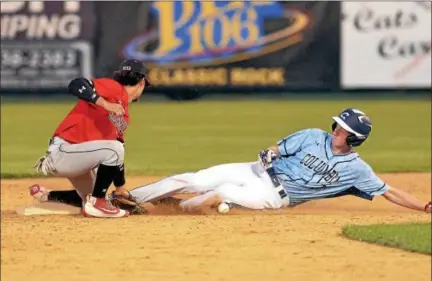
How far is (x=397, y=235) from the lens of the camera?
7.94 m

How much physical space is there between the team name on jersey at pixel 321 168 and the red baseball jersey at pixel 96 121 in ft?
5.32

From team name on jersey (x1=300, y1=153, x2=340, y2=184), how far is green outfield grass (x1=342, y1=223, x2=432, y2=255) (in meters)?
1.21

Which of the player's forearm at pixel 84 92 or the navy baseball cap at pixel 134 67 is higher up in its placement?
the navy baseball cap at pixel 134 67

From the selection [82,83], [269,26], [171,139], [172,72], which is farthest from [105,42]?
[82,83]

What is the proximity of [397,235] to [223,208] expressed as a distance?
7.45ft

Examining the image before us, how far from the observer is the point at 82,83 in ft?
28.9

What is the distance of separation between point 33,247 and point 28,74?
18.8 meters

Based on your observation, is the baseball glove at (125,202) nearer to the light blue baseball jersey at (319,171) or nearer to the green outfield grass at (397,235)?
the light blue baseball jersey at (319,171)

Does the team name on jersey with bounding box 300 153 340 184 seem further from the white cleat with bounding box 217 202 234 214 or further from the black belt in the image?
the white cleat with bounding box 217 202 234 214

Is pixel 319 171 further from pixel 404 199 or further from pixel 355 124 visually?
pixel 404 199

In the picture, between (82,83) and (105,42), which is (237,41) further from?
(82,83)

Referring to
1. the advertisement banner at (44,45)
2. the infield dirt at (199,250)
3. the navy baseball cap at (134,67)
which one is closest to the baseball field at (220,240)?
the infield dirt at (199,250)

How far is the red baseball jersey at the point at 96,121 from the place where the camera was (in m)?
9.15

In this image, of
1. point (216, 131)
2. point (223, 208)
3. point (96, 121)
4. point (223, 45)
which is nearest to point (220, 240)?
point (96, 121)
